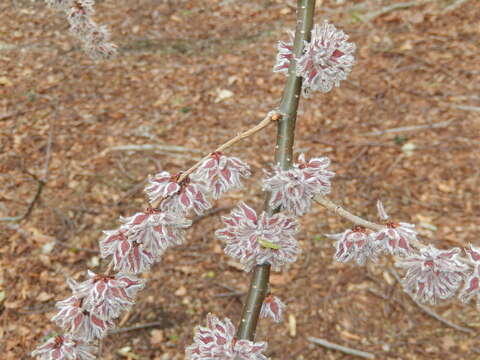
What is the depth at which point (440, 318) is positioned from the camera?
10.8 feet

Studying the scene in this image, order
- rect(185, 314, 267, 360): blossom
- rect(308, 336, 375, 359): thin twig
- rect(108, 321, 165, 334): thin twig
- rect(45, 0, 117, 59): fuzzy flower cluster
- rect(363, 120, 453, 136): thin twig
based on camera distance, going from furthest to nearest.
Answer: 1. rect(363, 120, 453, 136): thin twig
2. rect(108, 321, 165, 334): thin twig
3. rect(308, 336, 375, 359): thin twig
4. rect(45, 0, 117, 59): fuzzy flower cluster
5. rect(185, 314, 267, 360): blossom

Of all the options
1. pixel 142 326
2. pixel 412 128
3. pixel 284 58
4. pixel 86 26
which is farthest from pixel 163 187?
pixel 412 128

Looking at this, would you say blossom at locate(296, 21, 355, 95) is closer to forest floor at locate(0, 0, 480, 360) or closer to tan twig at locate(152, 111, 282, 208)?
tan twig at locate(152, 111, 282, 208)

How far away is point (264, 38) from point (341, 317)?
364 cm

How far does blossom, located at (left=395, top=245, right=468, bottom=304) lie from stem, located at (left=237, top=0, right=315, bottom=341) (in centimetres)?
36

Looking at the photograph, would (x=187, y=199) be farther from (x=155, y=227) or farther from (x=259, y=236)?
(x=259, y=236)

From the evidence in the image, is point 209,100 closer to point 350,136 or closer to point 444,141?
point 350,136

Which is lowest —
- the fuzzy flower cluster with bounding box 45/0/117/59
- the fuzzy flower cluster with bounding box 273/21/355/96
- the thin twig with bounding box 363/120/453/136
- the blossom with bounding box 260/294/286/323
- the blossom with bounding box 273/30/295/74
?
the blossom with bounding box 260/294/286/323

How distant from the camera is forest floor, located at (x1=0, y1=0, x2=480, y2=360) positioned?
3.34 metres

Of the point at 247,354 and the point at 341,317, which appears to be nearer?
the point at 247,354

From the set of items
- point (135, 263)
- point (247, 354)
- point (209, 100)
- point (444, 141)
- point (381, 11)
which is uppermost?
point (381, 11)

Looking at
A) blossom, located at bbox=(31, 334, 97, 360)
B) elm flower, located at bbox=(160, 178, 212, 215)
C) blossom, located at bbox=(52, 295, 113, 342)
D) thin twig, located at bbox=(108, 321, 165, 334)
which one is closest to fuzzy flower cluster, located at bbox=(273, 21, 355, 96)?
elm flower, located at bbox=(160, 178, 212, 215)

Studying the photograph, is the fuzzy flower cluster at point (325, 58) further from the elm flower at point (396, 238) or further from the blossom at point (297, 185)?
the elm flower at point (396, 238)

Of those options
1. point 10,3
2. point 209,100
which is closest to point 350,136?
point 209,100
